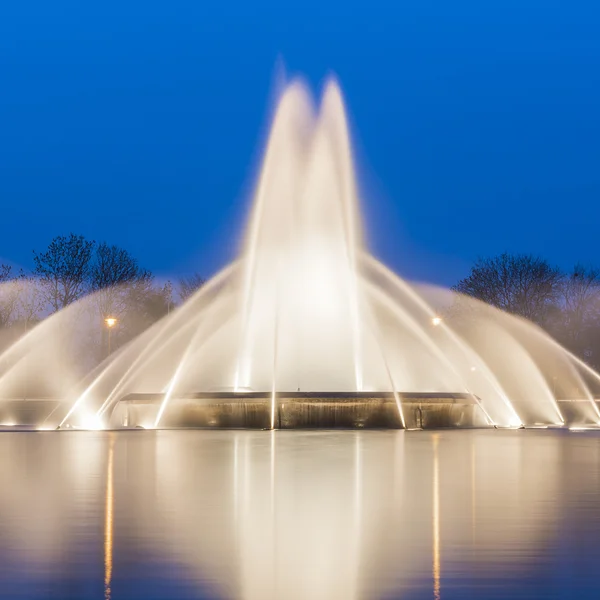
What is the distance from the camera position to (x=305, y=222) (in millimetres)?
35781

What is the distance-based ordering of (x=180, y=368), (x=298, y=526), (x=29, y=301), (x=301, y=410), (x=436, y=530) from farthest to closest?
(x=29, y=301) → (x=180, y=368) → (x=301, y=410) → (x=298, y=526) → (x=436, y=530)

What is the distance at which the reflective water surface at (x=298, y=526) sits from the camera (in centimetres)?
793

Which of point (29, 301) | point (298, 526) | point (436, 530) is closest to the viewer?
point (436, 530)

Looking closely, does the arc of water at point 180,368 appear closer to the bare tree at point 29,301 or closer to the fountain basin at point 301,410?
the fountain basin at point 301,410

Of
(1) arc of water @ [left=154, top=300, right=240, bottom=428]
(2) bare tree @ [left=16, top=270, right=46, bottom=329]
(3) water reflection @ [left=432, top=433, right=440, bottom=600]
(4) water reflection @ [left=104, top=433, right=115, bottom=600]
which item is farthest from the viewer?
(2) bare tree @ [left=16, top=270, right=46, bottom=329]

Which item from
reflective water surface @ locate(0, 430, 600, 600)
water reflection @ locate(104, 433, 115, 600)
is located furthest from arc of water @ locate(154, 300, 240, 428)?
water reflection @ locate(104, 433, 115, 600)

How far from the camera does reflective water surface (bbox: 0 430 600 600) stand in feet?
26.0

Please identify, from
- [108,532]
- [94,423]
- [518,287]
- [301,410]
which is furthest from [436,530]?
[518,287]

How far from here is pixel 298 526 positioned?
10.6 meters

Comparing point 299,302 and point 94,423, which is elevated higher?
point 299,302

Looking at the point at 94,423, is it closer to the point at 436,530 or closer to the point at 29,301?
the point at 436,530

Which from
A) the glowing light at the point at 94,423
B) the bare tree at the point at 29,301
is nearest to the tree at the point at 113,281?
the bare tree at the point at 29,301

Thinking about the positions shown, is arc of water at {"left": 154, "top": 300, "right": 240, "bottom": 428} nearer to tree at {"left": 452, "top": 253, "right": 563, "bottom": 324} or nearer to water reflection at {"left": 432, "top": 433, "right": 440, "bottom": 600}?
water reflection at {"left": 432, "top": 433, "right": 440, "bottom": 600}

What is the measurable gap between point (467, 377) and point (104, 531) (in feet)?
203
